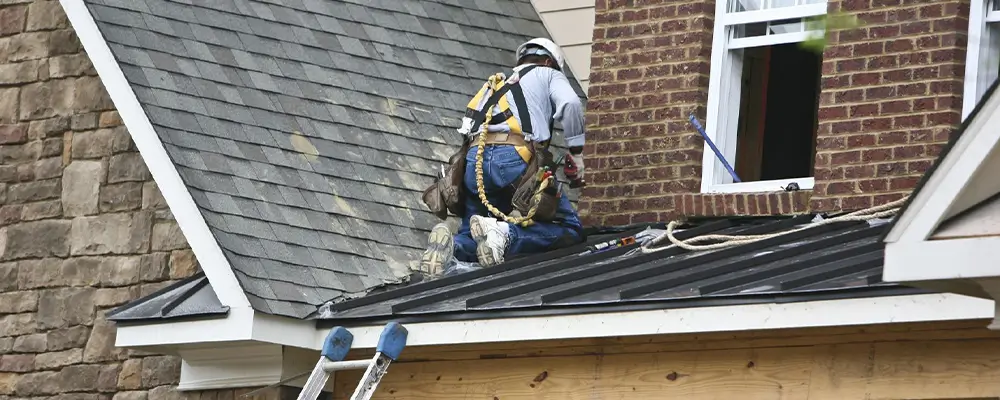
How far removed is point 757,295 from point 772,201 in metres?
2.36

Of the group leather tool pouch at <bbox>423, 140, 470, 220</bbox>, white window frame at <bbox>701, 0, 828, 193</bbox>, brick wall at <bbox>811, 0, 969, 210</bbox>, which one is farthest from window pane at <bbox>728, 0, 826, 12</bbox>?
leather tool pouch at <bbox>423, 140, 470, 220</bbox>

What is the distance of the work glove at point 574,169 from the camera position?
39.4ft

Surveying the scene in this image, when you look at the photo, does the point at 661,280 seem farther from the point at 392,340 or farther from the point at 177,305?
the point at 177,305

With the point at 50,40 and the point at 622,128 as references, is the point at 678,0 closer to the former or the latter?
the point at 622,128

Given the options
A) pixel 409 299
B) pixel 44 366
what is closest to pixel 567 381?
pixel 409 299

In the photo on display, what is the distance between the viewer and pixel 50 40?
12.7m

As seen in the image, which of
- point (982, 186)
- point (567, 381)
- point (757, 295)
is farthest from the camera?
point (567, 381)

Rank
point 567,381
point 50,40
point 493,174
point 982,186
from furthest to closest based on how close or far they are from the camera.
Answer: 1. point 50,40
2. point 493,174
3. point 567,381
4. point 982,186

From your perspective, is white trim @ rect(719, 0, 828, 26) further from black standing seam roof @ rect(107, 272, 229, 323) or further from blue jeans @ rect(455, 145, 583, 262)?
black standing seam roof @ rect(107, 272, 229, 323)

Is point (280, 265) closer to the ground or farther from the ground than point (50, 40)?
closer to the ground

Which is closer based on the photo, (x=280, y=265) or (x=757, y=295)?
(x=757, y=295)

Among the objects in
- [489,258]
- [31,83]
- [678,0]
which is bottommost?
[489,258]

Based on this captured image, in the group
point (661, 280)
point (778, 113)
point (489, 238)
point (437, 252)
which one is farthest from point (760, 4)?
point (661, 280)

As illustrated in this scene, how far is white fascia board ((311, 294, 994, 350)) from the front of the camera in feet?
28.8
